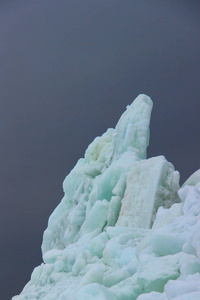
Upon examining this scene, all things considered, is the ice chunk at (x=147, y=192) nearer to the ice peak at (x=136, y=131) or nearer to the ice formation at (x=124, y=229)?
the ice formation at (x=124, y=229)

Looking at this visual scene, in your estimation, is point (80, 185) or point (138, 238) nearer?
point (138, 238)

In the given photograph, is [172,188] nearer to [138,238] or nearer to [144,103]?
[138,238]

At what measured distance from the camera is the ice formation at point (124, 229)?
2662 mm

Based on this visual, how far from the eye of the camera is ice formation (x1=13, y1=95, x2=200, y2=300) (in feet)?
8.73

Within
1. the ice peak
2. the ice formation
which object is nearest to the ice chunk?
the ice formation

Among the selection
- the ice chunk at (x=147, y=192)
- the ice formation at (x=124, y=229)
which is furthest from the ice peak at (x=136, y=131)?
the ice chunk at (x=147, y=192)

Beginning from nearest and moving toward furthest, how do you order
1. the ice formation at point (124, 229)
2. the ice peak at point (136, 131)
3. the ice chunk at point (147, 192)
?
the ice formation at point (124, 229) < the ice chunk at point (147, 192) < the ice peak at point (136, 131)

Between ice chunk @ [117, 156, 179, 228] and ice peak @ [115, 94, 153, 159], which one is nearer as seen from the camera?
ice chunk @ [117, 156, 179, 228]

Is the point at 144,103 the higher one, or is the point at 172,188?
the point at 144,103

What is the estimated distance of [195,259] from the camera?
2.49 metres

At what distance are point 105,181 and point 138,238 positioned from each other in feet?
3.98

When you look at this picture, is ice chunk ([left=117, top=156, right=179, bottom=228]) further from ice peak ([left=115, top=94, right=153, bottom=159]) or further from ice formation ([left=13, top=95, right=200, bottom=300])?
ice peak ([left=115, top=94, right=153, bottom=159])

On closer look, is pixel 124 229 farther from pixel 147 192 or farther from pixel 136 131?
pixel 136 131

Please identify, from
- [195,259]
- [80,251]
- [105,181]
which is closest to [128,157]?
[105,181]
